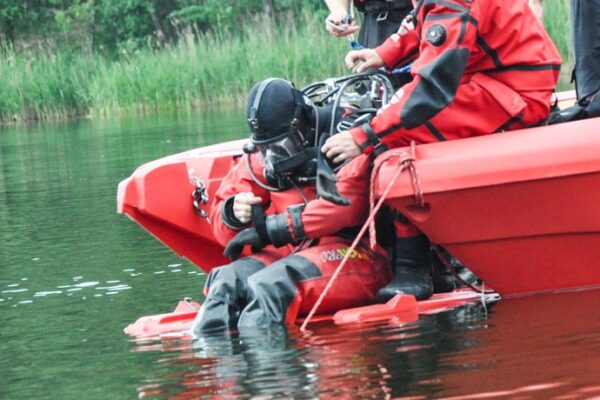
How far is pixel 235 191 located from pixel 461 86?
129 cm

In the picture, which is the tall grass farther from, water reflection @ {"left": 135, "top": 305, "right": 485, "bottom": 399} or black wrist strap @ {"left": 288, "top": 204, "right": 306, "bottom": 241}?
water reflection @ {"left": 135, "top": 305, "right": 485, "bottom": 399}

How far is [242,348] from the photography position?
6617 millimetres

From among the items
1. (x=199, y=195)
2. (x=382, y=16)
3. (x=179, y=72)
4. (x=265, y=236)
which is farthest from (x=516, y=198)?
(x=179, y=72)

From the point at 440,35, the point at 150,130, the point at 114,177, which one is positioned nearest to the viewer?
the point at 440,35

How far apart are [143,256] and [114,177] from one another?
16.8 feet

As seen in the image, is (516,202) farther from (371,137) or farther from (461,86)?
(371,137)

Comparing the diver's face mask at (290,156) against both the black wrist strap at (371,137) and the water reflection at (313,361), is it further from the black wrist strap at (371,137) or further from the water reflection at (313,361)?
the water reflection at (313,361)

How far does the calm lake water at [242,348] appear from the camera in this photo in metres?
5.55

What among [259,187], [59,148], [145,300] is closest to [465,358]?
[259,187]

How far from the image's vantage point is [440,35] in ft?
21.8

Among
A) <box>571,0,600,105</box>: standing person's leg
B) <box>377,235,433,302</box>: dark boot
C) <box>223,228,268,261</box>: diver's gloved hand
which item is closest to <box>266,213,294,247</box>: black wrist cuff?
<box>223,228,268,261</box>: diver's gloved hand

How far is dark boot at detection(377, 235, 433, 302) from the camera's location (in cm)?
704

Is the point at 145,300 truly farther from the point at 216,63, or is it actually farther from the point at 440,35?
the point at 216,63

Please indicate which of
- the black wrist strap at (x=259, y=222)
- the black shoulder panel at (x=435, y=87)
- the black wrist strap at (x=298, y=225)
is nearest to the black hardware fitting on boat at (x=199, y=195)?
the black wrist strap at (x=259, y=222)
